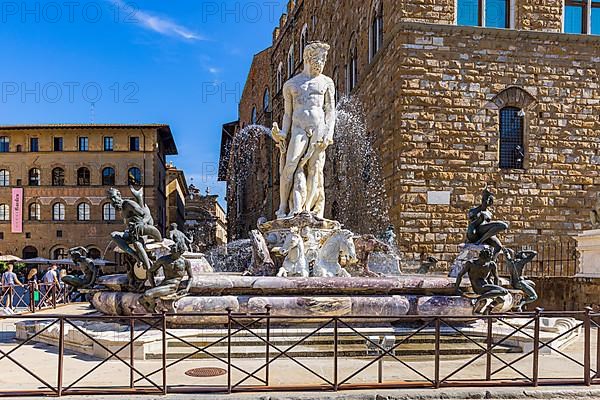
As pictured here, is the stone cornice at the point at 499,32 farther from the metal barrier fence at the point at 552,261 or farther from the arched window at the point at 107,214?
the arched window at the point at 107,214

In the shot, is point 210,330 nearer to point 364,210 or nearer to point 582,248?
point 582,248

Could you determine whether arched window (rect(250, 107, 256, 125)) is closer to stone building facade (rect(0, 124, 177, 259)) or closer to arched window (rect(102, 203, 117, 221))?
stone building facade (rect(0, 124, 177, 259))

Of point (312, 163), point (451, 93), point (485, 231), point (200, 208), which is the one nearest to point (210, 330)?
point (312, 163)

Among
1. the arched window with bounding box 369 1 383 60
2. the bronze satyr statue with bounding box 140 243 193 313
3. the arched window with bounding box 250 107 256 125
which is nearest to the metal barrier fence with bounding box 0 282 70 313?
the bronze satyr statue with bounding box 140 243 193 313

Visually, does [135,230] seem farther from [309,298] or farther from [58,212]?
[58,212]

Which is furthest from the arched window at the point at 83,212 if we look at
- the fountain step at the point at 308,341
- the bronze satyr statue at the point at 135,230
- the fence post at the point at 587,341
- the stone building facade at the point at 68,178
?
the fence post at the point at 587,341

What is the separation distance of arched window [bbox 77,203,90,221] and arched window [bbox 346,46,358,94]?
2816cm

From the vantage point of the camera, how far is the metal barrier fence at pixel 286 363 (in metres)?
5.21

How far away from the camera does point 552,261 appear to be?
14.7m

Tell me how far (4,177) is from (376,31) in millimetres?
35677

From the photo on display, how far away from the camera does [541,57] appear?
1544 cm

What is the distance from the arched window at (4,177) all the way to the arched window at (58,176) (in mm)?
3327

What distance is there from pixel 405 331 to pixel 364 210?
10.3 m

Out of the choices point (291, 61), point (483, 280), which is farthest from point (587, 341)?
point (291, 61)
